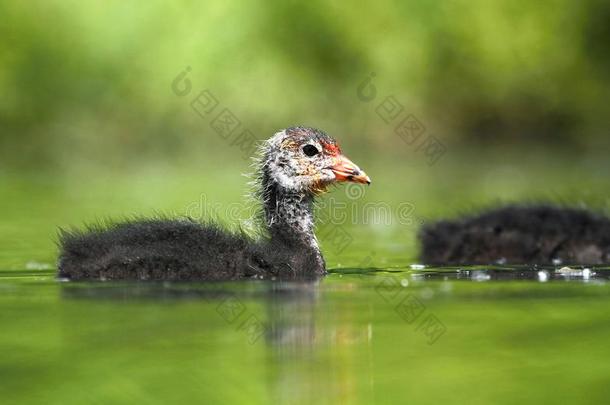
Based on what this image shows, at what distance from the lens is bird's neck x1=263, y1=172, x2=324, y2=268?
13.0 metres

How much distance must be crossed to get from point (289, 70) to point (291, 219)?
23.9 m

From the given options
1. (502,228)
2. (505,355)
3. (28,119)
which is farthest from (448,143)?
(505,355)

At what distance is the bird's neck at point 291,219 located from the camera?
42.8 feet

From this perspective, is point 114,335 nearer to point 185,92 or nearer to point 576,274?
point 576,274

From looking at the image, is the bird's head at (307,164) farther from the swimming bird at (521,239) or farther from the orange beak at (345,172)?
the swimming bird at (521,239)

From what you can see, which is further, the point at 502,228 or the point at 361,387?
the point at 502,228

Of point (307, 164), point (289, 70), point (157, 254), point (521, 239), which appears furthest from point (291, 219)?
point (289, 70)

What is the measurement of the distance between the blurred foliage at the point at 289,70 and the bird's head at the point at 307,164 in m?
20.4

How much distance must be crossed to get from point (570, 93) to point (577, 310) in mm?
28152

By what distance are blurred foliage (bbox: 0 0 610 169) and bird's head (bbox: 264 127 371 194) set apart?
2040 centimetres

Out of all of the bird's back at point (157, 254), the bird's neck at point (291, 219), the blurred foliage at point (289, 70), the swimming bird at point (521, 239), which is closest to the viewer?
the bird's back at point (157, 254)

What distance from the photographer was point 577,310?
1080 cm

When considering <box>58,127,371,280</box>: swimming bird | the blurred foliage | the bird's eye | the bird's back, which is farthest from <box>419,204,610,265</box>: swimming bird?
the blurred foliage

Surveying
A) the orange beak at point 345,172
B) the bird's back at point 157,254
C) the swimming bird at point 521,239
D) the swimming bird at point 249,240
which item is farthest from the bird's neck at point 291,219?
the swimming bird at point 521,239
